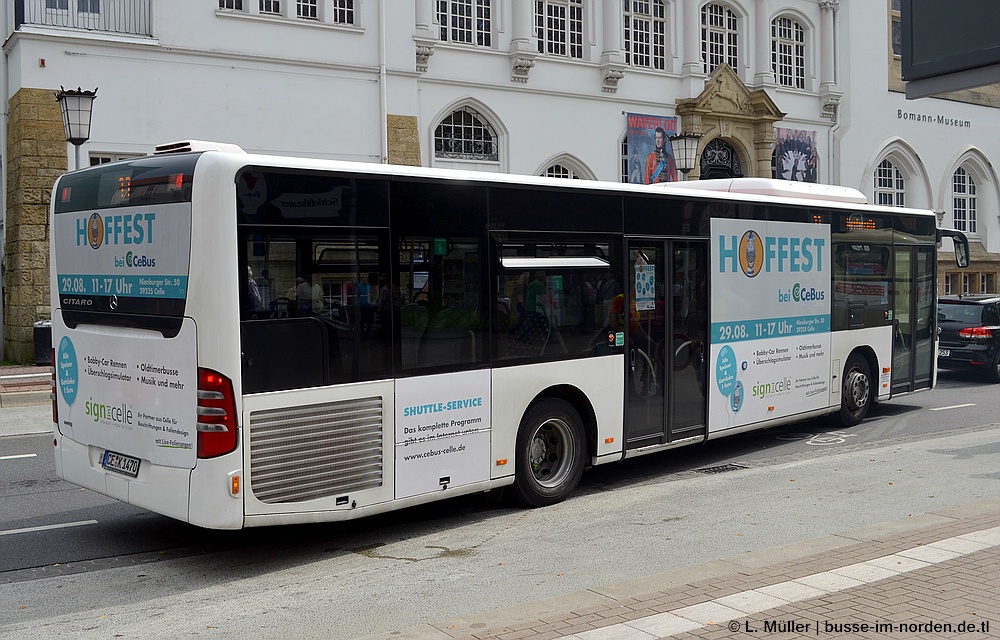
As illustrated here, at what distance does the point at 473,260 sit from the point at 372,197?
43.4 inches

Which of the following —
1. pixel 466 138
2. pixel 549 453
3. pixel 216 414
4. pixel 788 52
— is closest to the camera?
pixel 216 414

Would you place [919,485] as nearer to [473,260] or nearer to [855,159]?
[473,260]

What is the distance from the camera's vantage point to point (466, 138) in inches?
1016

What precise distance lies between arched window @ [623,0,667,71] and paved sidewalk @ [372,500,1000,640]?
2384 cm

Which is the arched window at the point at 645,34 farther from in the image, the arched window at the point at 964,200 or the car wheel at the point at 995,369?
the arched window at the point at 964,200

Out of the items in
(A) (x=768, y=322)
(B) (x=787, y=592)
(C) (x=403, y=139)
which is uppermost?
(C) (x=403, y=139)

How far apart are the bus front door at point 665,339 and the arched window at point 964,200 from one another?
3441cm

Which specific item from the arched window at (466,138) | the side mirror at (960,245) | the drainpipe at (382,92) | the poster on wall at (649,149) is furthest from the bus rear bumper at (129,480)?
the poster on wall at (649,149)

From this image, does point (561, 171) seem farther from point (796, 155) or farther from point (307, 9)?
point (796, 155)

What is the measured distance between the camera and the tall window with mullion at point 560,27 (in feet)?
89.4

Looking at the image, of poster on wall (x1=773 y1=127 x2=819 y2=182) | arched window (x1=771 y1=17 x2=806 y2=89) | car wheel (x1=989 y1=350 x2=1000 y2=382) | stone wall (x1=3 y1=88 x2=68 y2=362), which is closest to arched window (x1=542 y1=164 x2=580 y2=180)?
poster on wall (x1=773 y1=127 x2=819 y2=182)

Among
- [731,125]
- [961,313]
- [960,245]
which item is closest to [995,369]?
[961,313]

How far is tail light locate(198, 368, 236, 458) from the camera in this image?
21.6 feet

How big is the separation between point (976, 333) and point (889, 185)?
65.4ft
